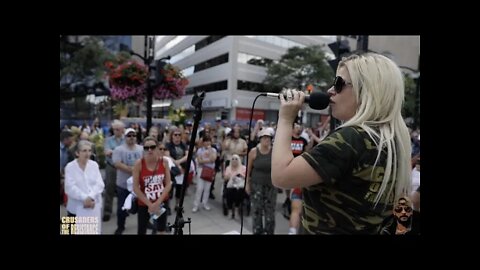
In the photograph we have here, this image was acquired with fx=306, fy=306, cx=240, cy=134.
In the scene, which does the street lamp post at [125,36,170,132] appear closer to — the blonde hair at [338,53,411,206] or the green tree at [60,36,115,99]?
the blonde hair at [338,53,411,206]

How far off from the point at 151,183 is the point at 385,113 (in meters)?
2.94

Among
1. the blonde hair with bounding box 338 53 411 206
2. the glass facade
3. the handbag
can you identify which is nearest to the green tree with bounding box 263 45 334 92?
the glass facade

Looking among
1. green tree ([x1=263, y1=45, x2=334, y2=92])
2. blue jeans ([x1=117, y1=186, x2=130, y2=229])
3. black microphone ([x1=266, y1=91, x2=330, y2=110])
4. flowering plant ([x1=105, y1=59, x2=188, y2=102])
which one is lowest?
blue jeans ([x1=117, y1=186, x2=130, y2=229])

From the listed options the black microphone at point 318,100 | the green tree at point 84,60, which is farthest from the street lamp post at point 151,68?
the green tree at point 84,60

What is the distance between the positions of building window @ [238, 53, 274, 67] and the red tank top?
83.6 ft

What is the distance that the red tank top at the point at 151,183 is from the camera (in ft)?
11.6

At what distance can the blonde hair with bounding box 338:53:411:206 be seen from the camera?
112 cm

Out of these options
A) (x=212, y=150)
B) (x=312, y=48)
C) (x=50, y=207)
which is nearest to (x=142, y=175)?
(x=50, y=207)

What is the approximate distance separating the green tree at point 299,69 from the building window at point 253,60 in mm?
591

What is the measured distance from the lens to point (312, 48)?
30.7m

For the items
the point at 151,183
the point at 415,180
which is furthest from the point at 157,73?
the point at 415,180

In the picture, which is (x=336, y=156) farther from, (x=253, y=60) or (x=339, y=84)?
(x=253, y=60)

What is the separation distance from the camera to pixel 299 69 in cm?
3025

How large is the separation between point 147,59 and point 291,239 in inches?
226
